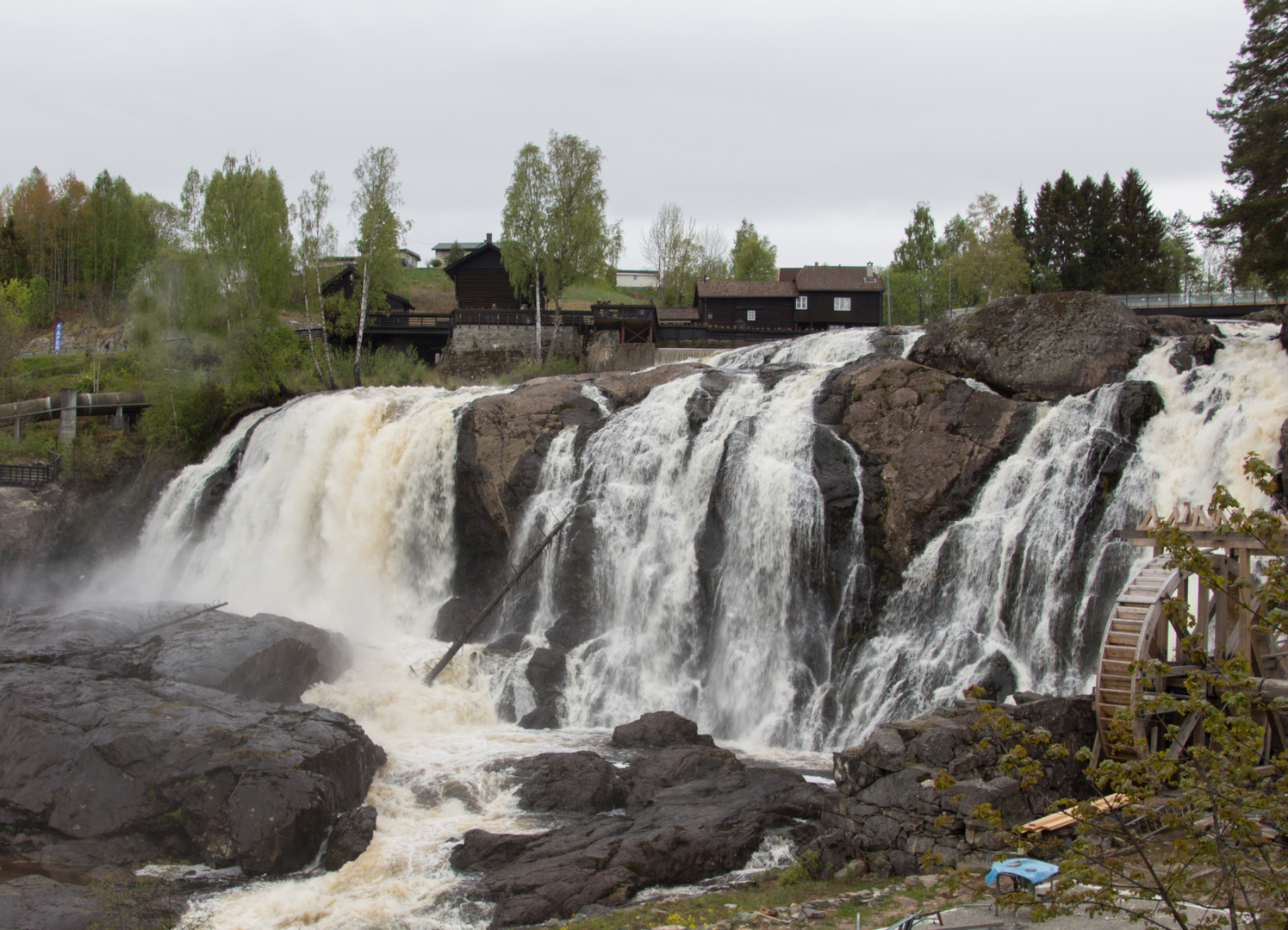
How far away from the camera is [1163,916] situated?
9375 mm

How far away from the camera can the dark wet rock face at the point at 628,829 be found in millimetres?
12836

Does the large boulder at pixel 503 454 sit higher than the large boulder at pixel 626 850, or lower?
higher

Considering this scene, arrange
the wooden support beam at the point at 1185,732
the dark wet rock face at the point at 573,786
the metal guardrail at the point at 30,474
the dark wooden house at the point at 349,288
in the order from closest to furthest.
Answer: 1. the wooden support beam at the point at 1185,732
2. the dark wet rock face at the point at 573,786
3. the metal guardrail at the point at 30,474
4. the dark wooden house at the point at 349,288

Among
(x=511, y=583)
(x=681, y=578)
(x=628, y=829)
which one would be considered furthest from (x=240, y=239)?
(x=628, y=829)

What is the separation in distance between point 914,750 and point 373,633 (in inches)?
666

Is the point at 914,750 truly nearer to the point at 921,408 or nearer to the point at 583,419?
the point at 921,408

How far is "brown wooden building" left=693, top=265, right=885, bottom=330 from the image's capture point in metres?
53.4

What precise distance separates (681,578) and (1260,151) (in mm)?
19352

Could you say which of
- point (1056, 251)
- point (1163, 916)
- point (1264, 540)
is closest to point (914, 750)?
point (1163, 916)

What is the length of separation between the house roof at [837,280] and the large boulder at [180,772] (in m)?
42.7

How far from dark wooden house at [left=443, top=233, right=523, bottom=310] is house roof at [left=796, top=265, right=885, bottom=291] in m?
16.6

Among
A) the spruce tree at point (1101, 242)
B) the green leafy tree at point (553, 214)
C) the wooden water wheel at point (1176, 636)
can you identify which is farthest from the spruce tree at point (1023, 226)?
the wooden water wheel at point (1176, 636)

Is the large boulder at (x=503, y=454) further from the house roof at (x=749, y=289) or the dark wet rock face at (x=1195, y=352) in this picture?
the house roof at (x=749, y=289)

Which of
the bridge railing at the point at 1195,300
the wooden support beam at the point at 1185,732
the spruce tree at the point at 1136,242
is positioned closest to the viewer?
the wooden support beam at the point at 1185,732
